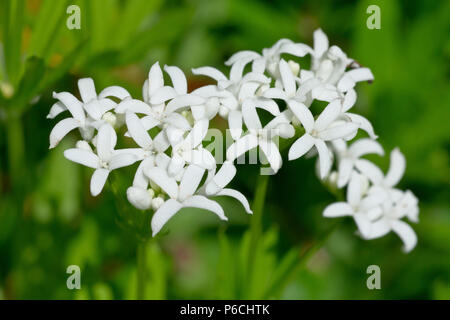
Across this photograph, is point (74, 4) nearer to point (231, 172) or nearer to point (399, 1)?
point (231, 172)

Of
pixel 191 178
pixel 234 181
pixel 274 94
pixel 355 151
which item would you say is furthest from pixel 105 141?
pixel 234 181

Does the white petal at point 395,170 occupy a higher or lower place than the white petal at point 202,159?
higher

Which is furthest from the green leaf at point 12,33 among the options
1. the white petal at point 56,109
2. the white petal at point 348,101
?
the white petal at point 348,101

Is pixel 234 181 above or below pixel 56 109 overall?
above

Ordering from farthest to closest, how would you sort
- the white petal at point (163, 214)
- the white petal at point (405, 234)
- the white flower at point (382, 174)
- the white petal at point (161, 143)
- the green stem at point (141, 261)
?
the white flower at point (382, 174) < the white petal at point (405, 234) < the green stem at point (141, 261) < the white petal at point (161, 143) < the white petal at point (163, 214)

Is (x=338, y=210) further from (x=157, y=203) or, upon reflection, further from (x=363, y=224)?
(x=157, y=203)

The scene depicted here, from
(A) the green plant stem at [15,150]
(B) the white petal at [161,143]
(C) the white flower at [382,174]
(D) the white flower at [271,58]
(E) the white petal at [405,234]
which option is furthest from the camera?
(A) the green plant stem at [15,150]

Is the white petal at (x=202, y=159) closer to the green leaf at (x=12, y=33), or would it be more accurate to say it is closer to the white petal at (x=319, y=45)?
the white petal at (x=319, y=45)

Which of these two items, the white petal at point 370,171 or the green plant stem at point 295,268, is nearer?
the green plant stem at point 295,268
